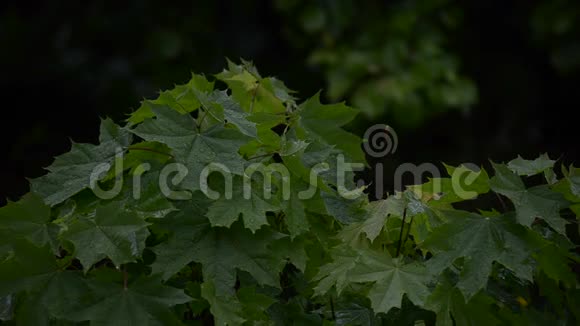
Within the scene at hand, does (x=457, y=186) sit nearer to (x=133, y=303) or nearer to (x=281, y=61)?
(x=133, y=303)

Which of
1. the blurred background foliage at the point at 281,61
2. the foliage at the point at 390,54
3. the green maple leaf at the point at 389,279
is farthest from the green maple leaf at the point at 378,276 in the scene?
the blurred background foliage at the point at 281,61

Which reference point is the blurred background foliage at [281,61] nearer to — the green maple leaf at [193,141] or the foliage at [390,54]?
the foliage at [390,54]

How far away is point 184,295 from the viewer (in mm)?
1121

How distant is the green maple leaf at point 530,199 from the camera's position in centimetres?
113

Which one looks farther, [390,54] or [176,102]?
[390,54]

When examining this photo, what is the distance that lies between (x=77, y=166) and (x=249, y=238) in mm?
284

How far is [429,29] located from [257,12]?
1.02m

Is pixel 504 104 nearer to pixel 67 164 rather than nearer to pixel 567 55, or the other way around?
pixel 567 55

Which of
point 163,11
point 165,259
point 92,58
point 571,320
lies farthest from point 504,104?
point 165,259

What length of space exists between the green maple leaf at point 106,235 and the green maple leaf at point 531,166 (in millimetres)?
548

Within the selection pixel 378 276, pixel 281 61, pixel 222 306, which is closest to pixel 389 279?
pixel 378 276

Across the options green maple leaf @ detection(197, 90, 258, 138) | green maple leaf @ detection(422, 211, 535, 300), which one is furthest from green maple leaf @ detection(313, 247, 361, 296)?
green maple leaf @ detection(197, 90, 258, 138)

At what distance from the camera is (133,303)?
1.13m

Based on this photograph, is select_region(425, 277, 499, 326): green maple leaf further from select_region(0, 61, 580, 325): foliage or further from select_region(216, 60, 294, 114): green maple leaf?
select_region(216, 60, 294, 114): green maple leaf
